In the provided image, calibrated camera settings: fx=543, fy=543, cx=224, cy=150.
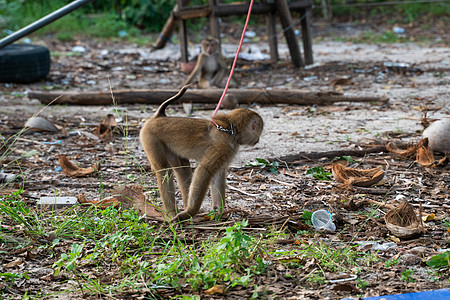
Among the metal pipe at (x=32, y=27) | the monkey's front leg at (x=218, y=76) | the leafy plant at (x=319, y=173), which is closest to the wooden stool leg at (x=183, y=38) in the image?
the monkey's front leg at (x=218, y=76)

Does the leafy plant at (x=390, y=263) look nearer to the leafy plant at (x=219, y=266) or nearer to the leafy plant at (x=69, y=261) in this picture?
the leafy plant at (x=219, y=266)

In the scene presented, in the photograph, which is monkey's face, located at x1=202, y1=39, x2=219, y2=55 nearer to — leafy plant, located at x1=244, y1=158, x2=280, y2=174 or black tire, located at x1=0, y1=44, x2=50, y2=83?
black tire, located at x1=0, y1=44, x2=50, y2=83

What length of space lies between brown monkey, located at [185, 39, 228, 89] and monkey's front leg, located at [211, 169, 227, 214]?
22.0 ft

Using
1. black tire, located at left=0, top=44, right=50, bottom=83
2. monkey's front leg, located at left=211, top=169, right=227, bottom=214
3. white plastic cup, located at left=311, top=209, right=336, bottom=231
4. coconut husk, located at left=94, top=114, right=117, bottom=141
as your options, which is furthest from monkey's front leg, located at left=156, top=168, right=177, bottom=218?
black tire, located at left=0, top=44, right=50, bottom=83

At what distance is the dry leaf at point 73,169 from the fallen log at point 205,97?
10.7 feet

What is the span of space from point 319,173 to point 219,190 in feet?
4.63

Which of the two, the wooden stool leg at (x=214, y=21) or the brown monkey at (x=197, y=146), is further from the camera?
the wooden stool leg at (x=214, y=21)

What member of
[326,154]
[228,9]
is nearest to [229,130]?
[326,154]

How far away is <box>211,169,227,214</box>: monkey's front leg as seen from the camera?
455 centimetres

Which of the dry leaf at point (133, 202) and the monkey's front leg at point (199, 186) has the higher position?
the monkey's front leg at point (199, 186)

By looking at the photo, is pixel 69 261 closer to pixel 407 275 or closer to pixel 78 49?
pixel 407 275

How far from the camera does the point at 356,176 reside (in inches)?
209

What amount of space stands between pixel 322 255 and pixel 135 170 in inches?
114

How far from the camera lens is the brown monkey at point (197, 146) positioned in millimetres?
4305
